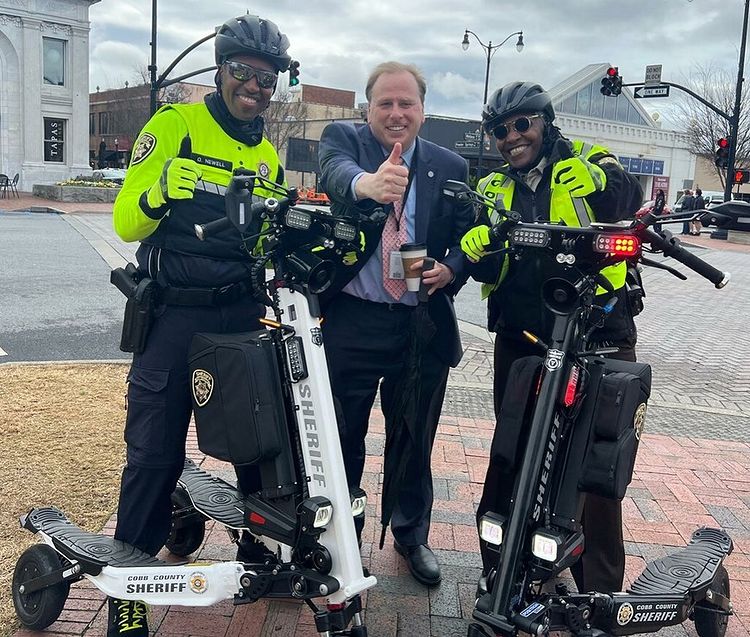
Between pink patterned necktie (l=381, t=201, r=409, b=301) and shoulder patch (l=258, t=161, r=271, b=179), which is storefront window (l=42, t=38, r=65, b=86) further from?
pink patterned necktie (l=381, t=201, r=409, b=301)

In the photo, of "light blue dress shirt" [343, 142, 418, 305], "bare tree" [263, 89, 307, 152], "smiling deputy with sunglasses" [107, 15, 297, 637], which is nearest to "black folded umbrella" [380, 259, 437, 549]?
"light blue dress shirt" [343, 142, 418, 305]

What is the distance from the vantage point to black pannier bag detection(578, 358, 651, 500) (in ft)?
8.13

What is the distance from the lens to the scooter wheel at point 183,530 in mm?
3413

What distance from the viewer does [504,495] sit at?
3.11m

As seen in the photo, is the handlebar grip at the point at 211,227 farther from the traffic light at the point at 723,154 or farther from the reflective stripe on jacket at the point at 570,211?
the traffic light at the point at 723,154

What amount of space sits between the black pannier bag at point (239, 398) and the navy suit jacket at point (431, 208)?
2.33 feet

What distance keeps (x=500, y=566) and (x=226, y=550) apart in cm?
168

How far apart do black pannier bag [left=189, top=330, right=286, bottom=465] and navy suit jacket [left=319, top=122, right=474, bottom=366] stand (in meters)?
0.71

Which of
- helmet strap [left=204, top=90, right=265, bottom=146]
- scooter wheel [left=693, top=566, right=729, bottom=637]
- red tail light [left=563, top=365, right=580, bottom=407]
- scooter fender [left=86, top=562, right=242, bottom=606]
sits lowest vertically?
scooter wheel [left=693, top=566, right=729, bottom=637]

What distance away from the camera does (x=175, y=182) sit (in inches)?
98.3

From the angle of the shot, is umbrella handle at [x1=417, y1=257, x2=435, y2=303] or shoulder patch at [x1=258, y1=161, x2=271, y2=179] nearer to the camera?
umbrella handle at [x1=417, y1=257, x2=435, y2=303]

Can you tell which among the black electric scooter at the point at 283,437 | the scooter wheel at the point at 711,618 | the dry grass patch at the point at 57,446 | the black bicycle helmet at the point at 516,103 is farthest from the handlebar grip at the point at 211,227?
the scooter wheel at the point at 711,618

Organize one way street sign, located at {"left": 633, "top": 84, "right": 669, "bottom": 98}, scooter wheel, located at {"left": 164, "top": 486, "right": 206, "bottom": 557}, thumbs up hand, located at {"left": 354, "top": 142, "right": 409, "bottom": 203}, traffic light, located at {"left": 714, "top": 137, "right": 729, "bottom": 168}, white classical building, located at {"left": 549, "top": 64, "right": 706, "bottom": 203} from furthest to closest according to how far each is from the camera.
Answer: white classical building, located at {"left": 549, "top": 64, "right": 706, "bottom": 203}
traffic light, located at {"left": 714, "top": 137, "right": 729, "bottom": 168}
one way street sign, located at {"left": 633, "top": 84, "right": 669, "bottom": 98}
scooter wheel, located at {"left": 164, "top": 486, "right": 206, "bottom": 557}
thumbs up hand, located at {"left": 354, "top": 142, "right": 409, "bottom": 203}

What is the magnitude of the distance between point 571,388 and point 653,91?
2421cm
